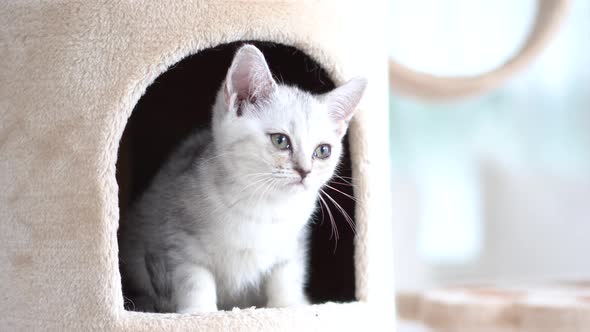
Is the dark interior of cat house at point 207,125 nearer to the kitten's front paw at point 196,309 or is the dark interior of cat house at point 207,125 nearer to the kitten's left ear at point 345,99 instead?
the kitten's left ear at point 345,99

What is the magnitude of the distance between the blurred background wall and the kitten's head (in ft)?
5.13

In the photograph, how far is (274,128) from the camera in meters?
1.48

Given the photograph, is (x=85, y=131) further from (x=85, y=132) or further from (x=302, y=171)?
(x=302, y=171)

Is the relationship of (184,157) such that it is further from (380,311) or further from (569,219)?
(569,219)

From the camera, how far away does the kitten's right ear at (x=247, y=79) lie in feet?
4.59

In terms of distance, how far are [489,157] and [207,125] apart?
1.74m

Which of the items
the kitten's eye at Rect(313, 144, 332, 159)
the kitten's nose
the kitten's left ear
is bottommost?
the kitten's nose

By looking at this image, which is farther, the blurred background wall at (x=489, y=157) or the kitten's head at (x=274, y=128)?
the blurred background wall at (x=489, y=157)

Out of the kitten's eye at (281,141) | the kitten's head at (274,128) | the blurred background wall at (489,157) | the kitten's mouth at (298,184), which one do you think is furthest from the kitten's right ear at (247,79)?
the blurred background wall at (489,157)

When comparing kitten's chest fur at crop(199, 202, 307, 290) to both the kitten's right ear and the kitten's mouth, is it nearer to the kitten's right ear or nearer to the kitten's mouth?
the kitten's mouth

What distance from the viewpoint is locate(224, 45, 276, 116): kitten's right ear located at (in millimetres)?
1399

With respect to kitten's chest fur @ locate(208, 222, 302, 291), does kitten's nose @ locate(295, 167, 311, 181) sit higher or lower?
higher

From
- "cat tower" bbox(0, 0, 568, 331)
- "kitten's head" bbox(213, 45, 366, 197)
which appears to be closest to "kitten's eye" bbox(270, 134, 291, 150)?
"kitten's head" bbox(213, 45, 366, 197)

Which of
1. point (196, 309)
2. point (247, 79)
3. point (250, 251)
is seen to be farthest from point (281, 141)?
point (196, 309)
